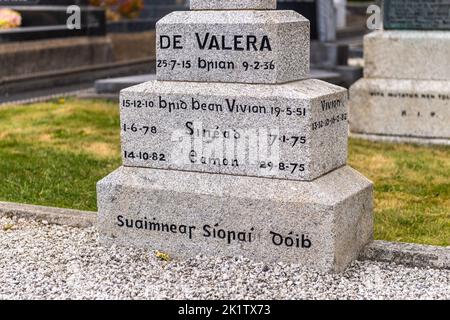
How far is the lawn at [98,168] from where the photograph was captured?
6992 millimetres

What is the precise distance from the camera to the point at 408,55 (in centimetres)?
1034

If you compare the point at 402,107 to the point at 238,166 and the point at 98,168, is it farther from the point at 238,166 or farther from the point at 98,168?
the point at 238,166

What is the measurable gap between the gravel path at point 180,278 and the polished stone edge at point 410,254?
0.06 m

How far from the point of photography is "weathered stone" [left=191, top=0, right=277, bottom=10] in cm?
577

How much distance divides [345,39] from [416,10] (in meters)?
19.6

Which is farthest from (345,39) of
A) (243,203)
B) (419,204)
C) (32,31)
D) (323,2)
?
(243,203)

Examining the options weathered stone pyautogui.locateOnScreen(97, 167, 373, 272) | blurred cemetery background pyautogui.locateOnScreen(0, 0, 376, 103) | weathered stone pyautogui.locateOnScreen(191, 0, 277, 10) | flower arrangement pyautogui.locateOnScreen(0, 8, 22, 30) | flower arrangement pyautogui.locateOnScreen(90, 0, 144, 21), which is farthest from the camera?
flower arrangement pyautogui.locateOnScreen(90, 0, 144, 21)

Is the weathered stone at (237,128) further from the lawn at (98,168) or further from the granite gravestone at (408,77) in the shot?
the granite gravestone at (408,77)

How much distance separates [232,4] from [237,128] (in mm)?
782

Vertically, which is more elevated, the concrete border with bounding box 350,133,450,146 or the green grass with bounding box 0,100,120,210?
the green grass with bounding box 0,100,120,210

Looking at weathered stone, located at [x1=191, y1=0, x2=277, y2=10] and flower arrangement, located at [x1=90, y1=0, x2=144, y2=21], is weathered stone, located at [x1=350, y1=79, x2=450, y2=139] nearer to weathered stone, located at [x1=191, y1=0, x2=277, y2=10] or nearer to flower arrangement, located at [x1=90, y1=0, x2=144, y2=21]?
weathered stone, located at [x1=191, y1=0, x2=277, y2=10]

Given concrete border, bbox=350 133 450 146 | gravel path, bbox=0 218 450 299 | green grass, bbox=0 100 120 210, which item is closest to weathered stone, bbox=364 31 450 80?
concrete border, bbox=350 133 450 146

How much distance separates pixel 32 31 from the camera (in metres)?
16.4
